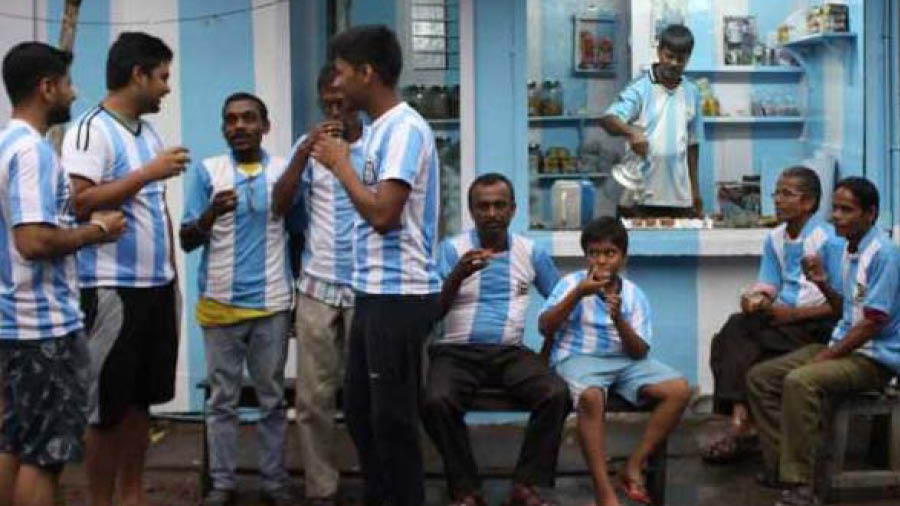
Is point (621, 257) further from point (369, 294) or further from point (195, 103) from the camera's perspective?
point (195, 103)

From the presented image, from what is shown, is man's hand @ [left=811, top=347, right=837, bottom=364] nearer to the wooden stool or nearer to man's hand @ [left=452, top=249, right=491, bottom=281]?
the wooden stool

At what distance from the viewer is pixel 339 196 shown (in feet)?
19.7

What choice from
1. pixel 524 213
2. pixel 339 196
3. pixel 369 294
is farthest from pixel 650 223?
pixel 369 294

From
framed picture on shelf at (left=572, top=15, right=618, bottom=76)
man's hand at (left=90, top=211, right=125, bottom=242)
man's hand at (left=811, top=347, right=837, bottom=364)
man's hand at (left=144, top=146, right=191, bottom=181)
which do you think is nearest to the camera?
man's hand at (left=90, top=211, right=125, bottom=242)

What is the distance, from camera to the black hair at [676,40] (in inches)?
298

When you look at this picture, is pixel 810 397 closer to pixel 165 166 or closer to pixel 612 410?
pixel 612 410

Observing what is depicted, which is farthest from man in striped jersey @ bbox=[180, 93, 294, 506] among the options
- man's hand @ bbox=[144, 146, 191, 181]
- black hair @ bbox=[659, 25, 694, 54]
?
black hair @ bbox=[659, 25, 694, 54]

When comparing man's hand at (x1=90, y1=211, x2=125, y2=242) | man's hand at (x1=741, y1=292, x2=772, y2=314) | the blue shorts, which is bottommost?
the blue shorts

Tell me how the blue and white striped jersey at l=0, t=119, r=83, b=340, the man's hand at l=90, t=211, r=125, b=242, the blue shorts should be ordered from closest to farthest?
1. the blue and white striped jersey at l=0, t=119, r=83, b=340
2. the man's hand at l=90, t=211, r=125, b=242
3. the blue shorts

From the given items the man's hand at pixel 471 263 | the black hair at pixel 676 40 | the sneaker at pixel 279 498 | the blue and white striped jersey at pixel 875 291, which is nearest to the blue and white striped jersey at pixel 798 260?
the blue and white striped jersey at pixel 875 291

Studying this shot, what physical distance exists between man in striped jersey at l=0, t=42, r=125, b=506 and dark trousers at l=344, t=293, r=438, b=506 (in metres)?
0.89

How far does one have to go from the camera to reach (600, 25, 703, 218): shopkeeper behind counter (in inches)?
299

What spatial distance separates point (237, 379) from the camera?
19.8ft

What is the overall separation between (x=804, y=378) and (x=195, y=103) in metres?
3.27
